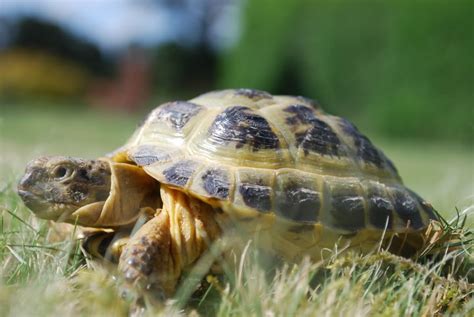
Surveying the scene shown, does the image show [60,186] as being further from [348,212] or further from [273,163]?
[348,212]

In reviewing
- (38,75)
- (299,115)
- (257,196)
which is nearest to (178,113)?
(299,115)

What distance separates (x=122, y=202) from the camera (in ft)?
9.66

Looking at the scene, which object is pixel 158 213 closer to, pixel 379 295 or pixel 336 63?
pixel 379 295

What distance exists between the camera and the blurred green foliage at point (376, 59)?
Answer: 55.4ft

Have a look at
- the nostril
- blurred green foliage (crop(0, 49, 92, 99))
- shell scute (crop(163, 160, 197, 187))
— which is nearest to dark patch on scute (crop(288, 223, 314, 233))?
shell scute (crop(163, 160, 197, 187))

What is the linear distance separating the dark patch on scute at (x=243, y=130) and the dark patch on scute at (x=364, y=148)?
53 centimetres

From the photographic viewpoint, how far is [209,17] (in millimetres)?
41250

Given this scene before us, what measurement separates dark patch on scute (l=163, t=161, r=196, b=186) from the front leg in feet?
0.40

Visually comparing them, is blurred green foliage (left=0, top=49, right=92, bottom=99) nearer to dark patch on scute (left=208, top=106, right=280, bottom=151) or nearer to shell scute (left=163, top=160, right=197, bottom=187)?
dark patch on scute (left=208, top=106, right=280, bottom=151)

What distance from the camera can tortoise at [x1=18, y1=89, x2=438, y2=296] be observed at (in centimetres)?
270

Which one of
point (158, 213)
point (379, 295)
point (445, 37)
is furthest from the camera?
point (445, 37)

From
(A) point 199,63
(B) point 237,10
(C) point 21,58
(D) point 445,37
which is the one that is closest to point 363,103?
(D) point 445,37

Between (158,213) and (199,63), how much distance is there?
1252 inches

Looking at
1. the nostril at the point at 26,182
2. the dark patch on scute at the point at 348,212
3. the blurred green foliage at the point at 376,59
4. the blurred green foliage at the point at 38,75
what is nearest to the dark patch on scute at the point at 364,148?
the dark patch on scute at the point at 348,212
